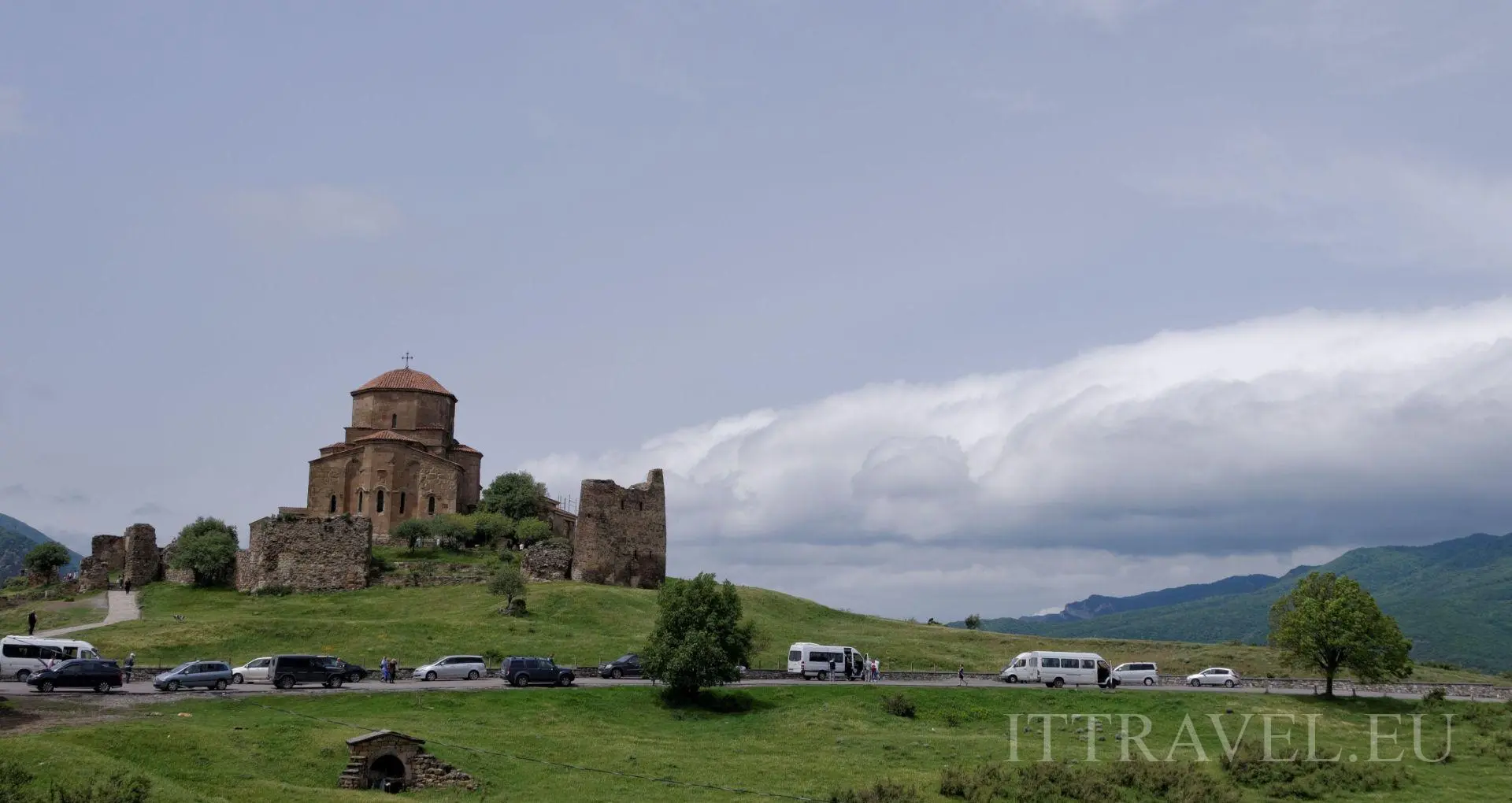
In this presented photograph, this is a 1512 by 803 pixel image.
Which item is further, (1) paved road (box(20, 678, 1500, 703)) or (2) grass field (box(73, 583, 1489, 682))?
(2) grass field (box(73, 583, 1489, 682))

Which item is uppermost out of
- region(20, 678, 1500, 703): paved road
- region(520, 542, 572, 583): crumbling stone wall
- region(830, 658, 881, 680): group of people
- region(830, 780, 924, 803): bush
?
region(520, 542, 572, 583): crumbling stone wall

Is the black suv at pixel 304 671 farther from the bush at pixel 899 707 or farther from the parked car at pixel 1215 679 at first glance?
the parked car at pixel 1215 679

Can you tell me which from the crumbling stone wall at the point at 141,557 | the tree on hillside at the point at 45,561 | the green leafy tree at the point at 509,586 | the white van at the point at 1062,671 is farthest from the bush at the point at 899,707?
the tree on hillside at the point at 45,561

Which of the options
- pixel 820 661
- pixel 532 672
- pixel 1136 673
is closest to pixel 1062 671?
pixel 1136 673

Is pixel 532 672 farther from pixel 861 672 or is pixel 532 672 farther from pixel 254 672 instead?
pixel 861 672

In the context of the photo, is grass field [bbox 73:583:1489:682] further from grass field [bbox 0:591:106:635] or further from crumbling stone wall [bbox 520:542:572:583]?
crumbling stone wall [bbox 520:542:572:583]

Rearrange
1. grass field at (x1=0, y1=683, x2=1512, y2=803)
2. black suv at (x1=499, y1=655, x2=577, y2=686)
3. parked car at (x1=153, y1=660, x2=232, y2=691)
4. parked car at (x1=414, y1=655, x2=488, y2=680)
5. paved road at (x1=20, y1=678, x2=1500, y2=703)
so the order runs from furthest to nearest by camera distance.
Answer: parked car at (x1=414, y1=655, x2=488, y2=680)
black suv at (x1=499, y1=655, x2=577, y2=686)
paved road at (x1=20, y1=678, x2=1500, y2=703)
parked car at (x1=153, y1=660, x2=232, y2=691)
grass field at (x1=0, y1=683, x2=1512, y2=803)

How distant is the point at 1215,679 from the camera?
57.8 m

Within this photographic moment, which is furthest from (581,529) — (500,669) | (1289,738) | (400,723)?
(1289,738)

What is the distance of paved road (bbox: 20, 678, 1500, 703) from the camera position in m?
44.4

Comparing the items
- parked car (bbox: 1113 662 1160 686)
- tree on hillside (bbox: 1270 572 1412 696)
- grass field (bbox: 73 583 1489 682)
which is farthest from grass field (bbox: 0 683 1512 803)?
grass field (bbox: 73 583 1489 682)

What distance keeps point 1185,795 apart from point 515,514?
61.4 m

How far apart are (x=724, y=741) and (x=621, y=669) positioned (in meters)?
11.0

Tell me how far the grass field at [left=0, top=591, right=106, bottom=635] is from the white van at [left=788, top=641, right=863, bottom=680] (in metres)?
36.6
